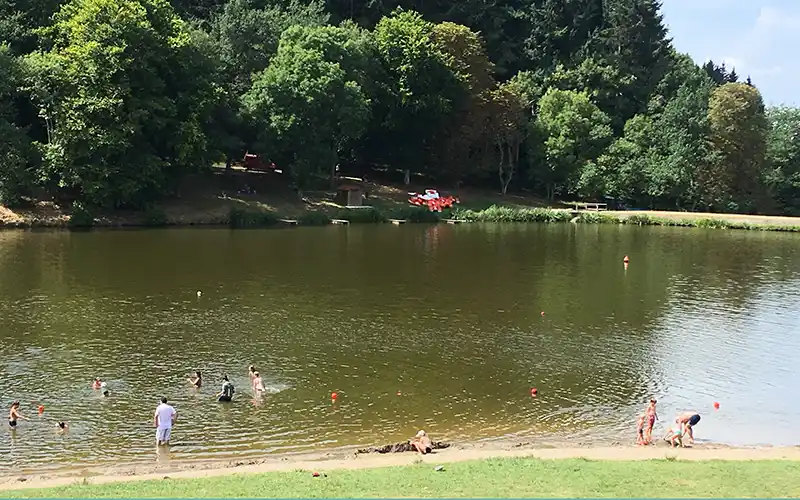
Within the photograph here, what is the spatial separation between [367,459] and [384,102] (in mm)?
79413

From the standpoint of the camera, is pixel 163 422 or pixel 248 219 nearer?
pixel 163 422

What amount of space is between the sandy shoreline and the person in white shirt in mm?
1535

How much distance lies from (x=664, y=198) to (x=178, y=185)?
61.0 metres

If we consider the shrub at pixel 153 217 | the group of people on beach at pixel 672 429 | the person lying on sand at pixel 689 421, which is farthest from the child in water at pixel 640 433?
the shrub at pixel 153 217

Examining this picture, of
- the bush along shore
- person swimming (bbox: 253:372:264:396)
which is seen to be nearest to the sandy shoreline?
person swimming (bbox: 253:372:264:396)

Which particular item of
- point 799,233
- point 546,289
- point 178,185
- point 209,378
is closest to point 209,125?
point 178,185

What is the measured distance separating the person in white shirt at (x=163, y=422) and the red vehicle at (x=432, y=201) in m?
67.8

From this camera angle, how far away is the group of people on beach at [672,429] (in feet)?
80.0

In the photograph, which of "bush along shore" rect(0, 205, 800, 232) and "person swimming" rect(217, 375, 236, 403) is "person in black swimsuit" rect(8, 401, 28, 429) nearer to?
"person swimming" rect(217, 375, 236, 403)

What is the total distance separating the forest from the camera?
72.8 metres

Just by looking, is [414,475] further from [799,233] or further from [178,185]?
[799,233]

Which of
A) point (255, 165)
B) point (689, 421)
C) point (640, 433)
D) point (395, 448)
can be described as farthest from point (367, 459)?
point (255, 165)

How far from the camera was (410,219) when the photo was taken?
3425 inches

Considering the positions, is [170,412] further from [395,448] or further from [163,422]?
[395,448]
